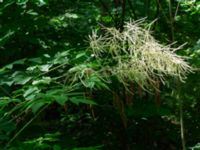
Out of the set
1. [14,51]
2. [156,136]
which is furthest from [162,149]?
[14,51]

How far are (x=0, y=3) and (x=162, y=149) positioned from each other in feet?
6.08

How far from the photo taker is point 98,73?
1.59 m

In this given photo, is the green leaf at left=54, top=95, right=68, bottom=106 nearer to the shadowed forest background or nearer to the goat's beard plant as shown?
the shadowed forest background

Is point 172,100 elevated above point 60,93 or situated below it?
below

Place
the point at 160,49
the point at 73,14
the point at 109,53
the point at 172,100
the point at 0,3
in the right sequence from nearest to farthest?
1. the point at 160,49
2. the point at 109,53
3. the point at 0,3
4. the point at 73,14
5. the point at 172,100

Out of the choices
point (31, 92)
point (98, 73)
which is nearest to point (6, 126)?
point (31, 92)

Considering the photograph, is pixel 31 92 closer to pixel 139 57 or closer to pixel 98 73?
pixel 98 73

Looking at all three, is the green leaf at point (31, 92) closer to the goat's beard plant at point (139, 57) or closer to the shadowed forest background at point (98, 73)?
the shadowed forest background at point (98, 73)

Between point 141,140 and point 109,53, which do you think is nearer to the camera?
point 109,53

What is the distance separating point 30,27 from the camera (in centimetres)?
256

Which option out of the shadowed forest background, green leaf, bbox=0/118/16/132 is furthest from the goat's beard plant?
green leaf, bbox=0/118/16/132

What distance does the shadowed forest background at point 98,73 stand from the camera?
1509 mm

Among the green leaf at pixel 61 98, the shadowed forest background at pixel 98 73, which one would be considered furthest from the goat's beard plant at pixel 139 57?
the green leaf at pixel 61 98

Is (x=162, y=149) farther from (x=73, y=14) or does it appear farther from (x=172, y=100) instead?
(x=73, y=14)
